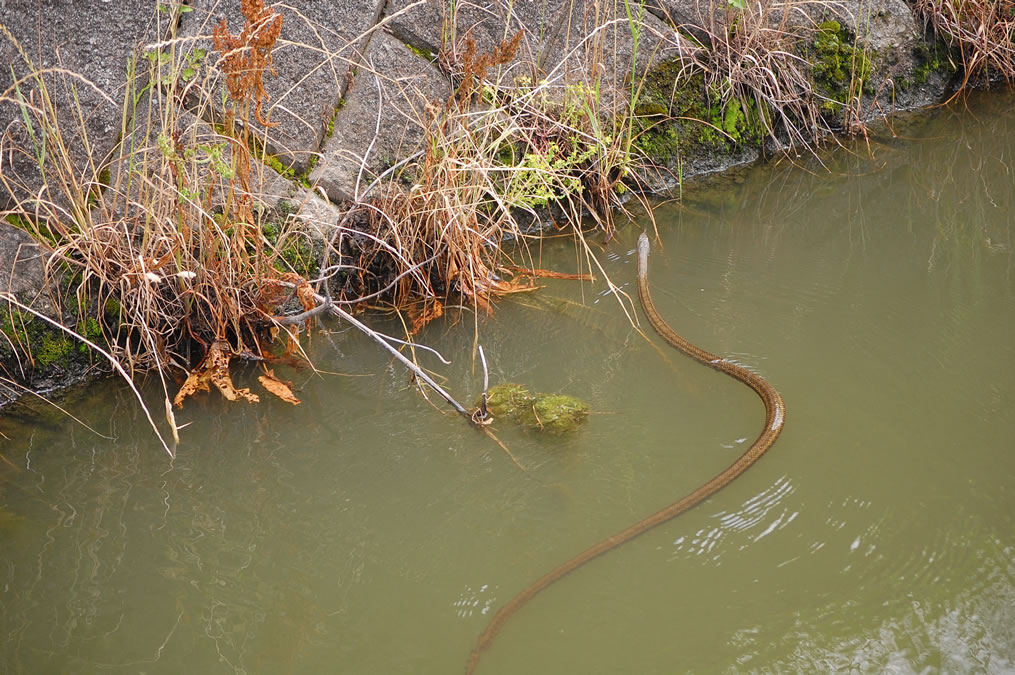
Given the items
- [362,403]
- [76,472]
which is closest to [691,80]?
[362,403]

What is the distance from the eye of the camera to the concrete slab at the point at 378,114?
13.2 feet

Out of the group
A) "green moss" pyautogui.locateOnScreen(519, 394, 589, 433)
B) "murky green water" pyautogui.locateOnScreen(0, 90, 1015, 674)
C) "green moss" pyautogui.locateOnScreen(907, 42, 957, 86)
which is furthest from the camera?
"green moss" pyautogui.locateOnScreen(907, 42, 957, 86)

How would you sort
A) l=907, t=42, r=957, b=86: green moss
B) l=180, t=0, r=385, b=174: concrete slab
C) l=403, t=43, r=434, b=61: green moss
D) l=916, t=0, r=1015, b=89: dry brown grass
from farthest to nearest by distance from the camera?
l=907, t=42, r=957, b=86: green moss, l=916, t=0, r=1015, b=89: dry brown grass, l=403, t=43, r=434, b=61: green moss, l=180, t=0, r=385, b=174: concrete slab

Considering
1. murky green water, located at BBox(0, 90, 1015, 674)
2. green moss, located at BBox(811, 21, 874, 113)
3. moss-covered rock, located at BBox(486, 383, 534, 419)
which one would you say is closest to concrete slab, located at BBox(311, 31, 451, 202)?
murky green water, located at BBox(0, 90, 1015, 674)

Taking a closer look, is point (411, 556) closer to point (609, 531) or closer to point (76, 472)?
point (609, 531)

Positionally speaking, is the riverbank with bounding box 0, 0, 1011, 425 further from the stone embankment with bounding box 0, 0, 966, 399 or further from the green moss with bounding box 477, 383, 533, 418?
the green moss with bounding box 477, 383, 533, 418

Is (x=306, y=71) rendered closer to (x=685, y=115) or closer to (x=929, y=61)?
(x=685, y=115)

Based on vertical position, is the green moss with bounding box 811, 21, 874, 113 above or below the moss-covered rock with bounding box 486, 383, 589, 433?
above

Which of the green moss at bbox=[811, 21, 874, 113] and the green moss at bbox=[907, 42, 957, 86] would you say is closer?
the green moss at bbox=[811, 21, 874, 113]

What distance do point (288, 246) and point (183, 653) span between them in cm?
176

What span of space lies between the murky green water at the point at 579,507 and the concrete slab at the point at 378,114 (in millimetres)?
838

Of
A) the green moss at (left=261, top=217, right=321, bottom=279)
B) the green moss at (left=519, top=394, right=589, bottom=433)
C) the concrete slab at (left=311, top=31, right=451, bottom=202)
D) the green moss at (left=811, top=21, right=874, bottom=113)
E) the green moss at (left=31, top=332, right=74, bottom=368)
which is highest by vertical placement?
the green moss at (left=811, top=21, right=874, bottom=113)

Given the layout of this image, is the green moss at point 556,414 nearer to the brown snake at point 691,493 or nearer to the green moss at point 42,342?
the brown snake at point 691,493

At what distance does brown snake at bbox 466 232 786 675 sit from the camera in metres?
2.30
